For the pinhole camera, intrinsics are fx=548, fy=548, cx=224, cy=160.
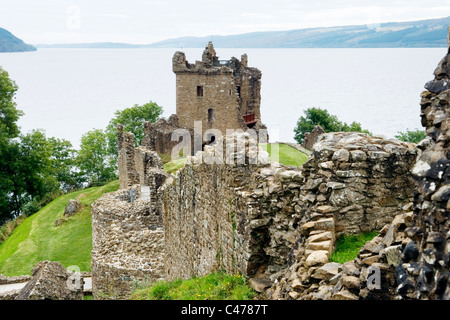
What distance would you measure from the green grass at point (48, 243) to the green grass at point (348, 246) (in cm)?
2439

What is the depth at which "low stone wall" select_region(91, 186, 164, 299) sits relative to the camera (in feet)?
73.6

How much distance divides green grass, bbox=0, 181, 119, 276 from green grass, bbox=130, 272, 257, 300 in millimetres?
18149

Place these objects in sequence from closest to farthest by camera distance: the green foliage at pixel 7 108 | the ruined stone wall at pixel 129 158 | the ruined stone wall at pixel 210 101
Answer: the ruined stone wall at pixel 129 158 < the ruined stone wall at pixel 210 101 < the green foliage at pixel 7 108

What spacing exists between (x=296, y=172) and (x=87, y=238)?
29.1 m

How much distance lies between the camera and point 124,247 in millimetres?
23953

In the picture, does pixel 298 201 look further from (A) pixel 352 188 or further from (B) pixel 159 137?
(B) pixel 159 137

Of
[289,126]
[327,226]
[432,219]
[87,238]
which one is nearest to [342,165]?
[327,226]

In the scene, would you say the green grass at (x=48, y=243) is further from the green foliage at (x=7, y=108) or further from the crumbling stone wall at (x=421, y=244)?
the crumbling stone wall at (x=421, y=244)

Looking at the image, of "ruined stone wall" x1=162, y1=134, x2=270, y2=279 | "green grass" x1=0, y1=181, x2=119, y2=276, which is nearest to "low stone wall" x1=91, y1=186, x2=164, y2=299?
"ruined stone wall" x1=162, y1=134, x2=270, y2=279

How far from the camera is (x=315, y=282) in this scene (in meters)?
7.61

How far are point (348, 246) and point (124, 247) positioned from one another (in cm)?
1680

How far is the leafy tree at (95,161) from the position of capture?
69562 mm

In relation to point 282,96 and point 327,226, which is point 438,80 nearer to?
point 327,226

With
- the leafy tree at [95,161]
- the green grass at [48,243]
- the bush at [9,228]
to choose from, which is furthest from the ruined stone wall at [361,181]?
the leafy tree at [95,161]
